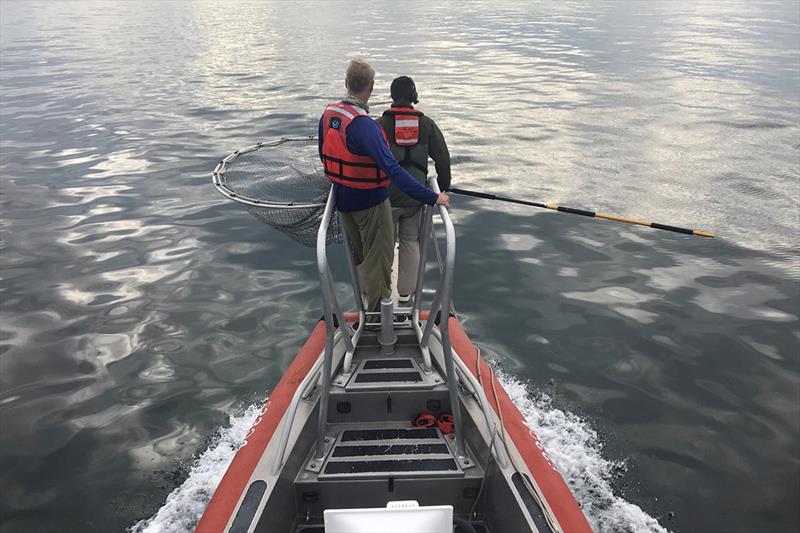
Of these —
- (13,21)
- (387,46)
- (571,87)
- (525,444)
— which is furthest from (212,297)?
(13,21)

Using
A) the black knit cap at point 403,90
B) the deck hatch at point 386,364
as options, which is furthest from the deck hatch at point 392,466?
the black knit cap at point 403,90

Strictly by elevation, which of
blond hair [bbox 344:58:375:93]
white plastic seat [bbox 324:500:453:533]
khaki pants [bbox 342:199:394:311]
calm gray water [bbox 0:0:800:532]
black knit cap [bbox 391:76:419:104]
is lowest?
calm gray water [bbox 0:0:800:532]

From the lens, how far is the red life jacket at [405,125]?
501 cm

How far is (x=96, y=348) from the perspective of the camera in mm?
7156

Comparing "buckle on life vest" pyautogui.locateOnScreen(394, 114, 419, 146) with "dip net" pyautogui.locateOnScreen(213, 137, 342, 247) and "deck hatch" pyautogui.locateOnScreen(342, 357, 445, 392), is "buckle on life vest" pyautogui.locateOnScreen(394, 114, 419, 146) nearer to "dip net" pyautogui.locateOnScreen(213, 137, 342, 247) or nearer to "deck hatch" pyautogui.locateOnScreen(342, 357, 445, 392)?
"dip net" pyautogui.locateOnScreen(213, 137, 342, 247)

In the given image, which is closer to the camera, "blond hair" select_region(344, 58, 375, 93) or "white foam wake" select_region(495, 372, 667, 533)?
"blond hair" select_region(344, 58, 375, 93)

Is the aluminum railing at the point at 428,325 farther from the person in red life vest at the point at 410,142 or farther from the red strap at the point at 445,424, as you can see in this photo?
the person in red life vest at the point at 410,142

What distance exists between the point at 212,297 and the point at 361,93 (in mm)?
5044

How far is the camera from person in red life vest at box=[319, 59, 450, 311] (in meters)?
4.22

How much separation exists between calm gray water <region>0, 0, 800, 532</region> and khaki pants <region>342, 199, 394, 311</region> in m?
2.32

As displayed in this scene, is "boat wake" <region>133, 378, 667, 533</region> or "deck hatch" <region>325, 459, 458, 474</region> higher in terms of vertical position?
"deck hatch" <region>325, 459, 458, 474</region>

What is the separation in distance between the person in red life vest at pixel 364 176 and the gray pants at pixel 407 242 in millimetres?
687

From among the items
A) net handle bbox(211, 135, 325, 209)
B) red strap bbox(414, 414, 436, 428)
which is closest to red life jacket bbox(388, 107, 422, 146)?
net handle bbox(211, 135, 325, 209)

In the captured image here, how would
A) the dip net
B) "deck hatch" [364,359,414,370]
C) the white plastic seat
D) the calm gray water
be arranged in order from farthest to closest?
1. the dip net
2. the calm gray water
3. "deck hatch" [364,359,414,370]
4. the white plastic seat
